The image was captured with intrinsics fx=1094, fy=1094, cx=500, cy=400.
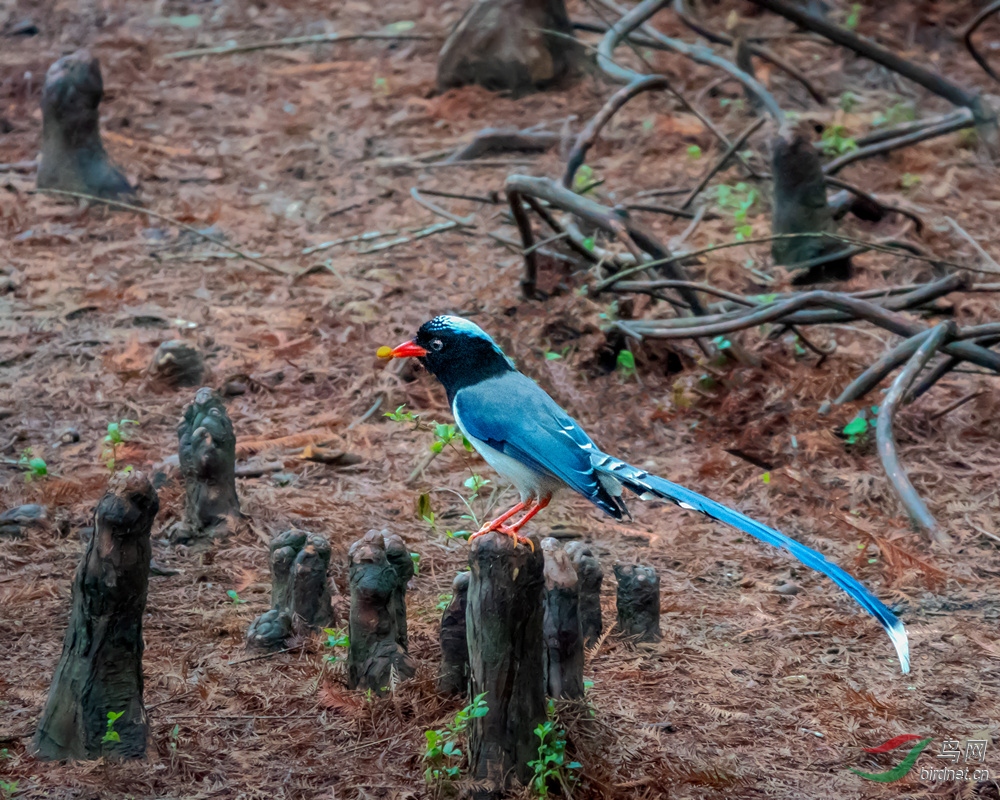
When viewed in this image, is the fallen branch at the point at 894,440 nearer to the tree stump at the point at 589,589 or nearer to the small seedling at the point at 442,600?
the tree stump at the point at 589,589

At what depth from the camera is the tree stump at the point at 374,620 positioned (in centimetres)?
357

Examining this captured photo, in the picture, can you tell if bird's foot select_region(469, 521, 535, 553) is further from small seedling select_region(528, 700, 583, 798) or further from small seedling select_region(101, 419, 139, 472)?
small seedling select_region(101, 419, 139, 472)

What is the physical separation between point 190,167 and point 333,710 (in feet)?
21.8

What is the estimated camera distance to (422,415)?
588cm

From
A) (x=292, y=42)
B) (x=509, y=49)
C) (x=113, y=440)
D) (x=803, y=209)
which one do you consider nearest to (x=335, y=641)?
(x=113, y=440)

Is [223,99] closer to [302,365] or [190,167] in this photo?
[190,167]

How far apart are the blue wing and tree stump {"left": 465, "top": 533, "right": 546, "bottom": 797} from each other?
1.10 feet

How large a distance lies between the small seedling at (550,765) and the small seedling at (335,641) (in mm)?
870

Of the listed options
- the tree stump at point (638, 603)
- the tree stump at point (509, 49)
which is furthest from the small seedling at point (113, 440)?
the tree stump at point (509, 49)

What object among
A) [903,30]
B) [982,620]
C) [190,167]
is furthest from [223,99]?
[982,620]

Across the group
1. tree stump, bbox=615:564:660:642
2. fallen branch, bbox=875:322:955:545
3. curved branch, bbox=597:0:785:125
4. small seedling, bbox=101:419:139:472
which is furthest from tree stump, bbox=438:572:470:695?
curved branch, bbox=597:0:785:125

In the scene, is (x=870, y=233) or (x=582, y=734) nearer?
(x=582, y=734)

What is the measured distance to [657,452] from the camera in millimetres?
5582

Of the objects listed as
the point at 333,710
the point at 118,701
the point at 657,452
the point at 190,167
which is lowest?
the point at 190,167
